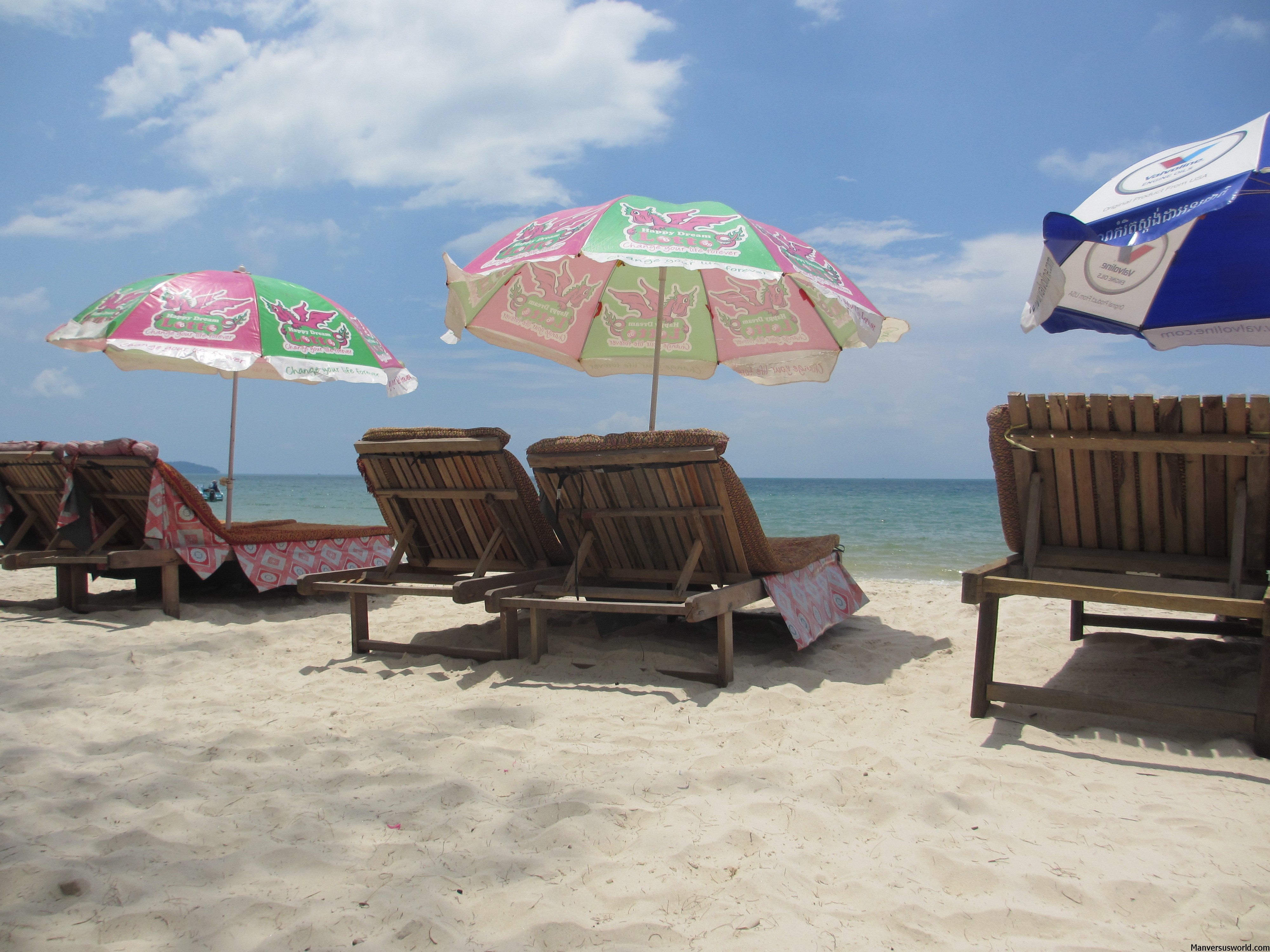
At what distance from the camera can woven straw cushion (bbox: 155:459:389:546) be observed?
16.8 feet

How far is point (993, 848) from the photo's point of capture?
2088mm

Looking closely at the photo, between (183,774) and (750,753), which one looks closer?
(183,774)

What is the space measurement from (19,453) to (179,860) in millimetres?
4771

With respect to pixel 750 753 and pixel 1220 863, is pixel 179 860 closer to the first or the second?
pixel 750 753

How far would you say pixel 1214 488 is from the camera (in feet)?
10.2

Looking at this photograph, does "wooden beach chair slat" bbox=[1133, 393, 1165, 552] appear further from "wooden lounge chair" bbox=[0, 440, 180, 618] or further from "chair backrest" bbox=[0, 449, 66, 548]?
"chair backrest" bbox=[0, 449, 66, 548]

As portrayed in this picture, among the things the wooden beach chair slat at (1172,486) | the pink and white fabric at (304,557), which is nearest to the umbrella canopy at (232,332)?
the pink and white fabric at (304,557)

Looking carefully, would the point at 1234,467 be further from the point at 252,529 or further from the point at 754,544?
the point at 252,529

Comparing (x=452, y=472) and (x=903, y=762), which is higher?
(x=452, y=472)

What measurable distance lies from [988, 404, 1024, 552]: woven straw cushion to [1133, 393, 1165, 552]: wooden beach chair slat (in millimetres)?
454

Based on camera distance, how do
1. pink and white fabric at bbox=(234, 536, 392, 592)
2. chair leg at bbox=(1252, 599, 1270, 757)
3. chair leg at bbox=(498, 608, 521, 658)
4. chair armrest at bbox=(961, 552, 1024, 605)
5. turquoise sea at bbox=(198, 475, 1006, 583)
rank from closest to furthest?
1. chair leg at bbox=(1252, 599, 1270, 757)
2. chair armrest at bbox=(961, 552, 1024, 605)
3. chair leg at bbox=(498, 608, 521, 658)
4. pink and white fabric at bbox=(234, 536, 392, 592)
5. turquoise sea at bbox=(198, 475, 1006, 583)

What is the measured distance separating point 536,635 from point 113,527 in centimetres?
336

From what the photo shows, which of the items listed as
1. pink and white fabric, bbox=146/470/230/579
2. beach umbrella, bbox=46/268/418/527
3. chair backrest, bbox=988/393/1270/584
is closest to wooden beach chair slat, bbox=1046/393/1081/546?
chair backrest, bbox=988/393/1270/584

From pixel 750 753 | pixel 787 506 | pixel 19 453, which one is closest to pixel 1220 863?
pixel 750 753
